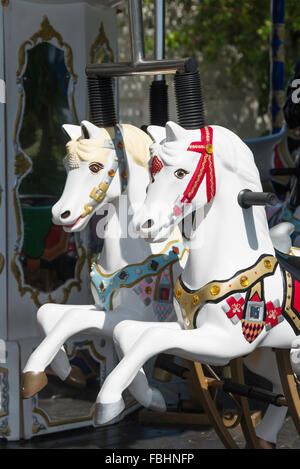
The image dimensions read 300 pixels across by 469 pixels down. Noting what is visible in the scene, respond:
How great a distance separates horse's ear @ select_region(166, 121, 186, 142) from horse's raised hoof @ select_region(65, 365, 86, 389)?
92.0 inches

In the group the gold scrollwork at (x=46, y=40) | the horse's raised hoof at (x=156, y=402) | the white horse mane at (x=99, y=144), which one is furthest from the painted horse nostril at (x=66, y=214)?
the gold scrollwork at (x=46, y=40)

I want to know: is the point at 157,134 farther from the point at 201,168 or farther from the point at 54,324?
the point at 54,324

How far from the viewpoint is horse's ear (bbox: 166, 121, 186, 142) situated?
3080 mm

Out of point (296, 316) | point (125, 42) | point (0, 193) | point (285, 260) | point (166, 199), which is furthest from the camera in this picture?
point (125, 42)

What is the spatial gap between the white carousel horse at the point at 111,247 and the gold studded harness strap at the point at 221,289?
357 mm

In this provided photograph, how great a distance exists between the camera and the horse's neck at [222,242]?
3174 millimetres

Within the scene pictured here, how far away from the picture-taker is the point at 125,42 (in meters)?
13.0

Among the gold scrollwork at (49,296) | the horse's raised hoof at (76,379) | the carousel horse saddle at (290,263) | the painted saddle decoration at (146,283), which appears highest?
the carousel horse saddle at (290,263)

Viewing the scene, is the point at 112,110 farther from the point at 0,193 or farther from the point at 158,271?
the point at 0,193

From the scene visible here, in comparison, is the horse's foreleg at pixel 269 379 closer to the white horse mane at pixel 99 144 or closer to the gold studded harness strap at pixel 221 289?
the gold studded harness strap at pixel 221 289

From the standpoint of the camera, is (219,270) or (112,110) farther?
(112,110)

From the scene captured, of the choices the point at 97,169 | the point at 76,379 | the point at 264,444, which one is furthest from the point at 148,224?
the point at 76,379

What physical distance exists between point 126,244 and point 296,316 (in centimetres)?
83

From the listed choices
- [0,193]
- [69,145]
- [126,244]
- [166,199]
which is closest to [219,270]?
[166,199]
